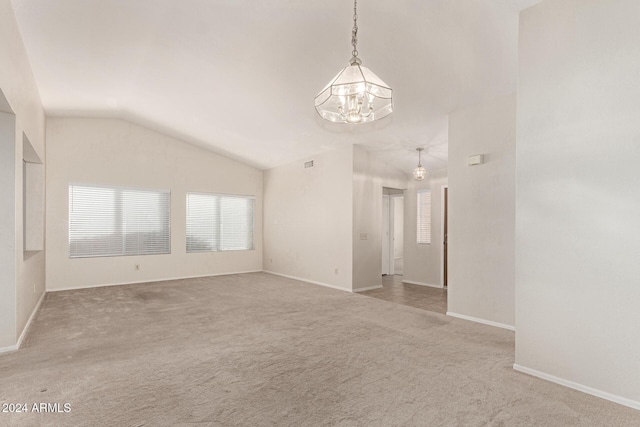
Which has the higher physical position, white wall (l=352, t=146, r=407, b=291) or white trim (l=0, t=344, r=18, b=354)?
white wall (l=352, t=146, r=407, b=291)

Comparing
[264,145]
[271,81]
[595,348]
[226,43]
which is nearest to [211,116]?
[264,145]

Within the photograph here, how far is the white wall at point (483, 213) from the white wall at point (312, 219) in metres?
2.11

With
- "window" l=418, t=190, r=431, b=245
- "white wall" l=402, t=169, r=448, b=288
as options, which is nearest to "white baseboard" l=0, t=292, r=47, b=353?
"white wall" l=402, t=169, r=448, b=288

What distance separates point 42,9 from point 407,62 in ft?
12.1

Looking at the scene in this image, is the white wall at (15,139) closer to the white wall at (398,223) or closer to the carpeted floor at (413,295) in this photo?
the carpeted floor at (413,295)

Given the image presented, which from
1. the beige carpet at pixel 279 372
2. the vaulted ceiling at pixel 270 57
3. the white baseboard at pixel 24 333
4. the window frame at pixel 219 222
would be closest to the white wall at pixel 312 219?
the window frame at pixel 219 222

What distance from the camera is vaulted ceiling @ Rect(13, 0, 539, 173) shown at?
313 cm

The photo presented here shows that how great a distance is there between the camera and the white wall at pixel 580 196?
7.82 feet

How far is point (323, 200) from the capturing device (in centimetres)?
698

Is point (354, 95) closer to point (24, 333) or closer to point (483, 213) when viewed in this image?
point (483, 213)

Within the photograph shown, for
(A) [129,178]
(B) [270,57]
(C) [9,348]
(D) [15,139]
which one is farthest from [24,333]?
(B) [270,57]

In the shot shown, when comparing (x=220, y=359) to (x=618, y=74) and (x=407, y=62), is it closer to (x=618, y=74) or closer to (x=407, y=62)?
(x=407, y=62)

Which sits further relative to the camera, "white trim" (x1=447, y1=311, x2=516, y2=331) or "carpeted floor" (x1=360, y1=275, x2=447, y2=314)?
"carpeted floor" (x1=360, y1=275, x2=447, y2=314)

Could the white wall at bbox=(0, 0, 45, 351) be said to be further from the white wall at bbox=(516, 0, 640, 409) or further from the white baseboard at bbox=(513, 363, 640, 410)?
the white baseboard at bbox=(513, 363, 640, 410)
